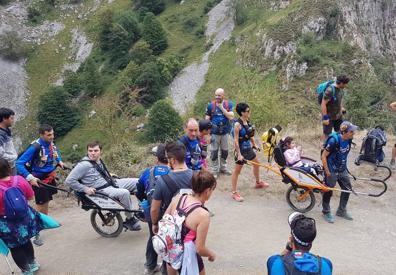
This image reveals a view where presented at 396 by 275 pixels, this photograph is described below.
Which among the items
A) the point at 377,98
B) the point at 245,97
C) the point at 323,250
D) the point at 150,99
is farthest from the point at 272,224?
the point at 150,99

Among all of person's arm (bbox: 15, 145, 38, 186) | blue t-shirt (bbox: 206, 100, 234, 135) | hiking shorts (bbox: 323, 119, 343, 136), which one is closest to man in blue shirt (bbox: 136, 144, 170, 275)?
person's arm (bbox: 15, 145, 38, 186)

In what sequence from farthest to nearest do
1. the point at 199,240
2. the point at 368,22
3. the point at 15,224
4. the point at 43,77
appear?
the point at 43,77 < the point at 368,22 < the point at 15,224 < the point at 199,240

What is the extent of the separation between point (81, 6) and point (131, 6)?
8.23 m

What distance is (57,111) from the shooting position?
49000 millimetres

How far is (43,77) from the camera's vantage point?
56438mm

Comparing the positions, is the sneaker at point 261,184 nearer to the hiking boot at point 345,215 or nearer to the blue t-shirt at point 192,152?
the hiking boot at point 345,215

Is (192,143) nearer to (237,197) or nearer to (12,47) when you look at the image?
(237,197)

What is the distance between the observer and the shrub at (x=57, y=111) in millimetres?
48844

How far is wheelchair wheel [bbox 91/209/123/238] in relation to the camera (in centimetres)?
627

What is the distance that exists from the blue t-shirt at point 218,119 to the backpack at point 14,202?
407 centimetres

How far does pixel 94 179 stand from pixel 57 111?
45923 millimetres

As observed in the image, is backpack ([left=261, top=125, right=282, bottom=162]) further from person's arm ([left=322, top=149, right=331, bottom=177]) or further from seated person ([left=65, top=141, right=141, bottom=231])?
seated person ([left=65, top=141, right=141, bottom=231])

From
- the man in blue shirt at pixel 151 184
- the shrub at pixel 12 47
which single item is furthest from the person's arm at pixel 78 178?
the shrub at pixel 12 47

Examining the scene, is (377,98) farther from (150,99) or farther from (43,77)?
(43,77)
